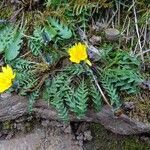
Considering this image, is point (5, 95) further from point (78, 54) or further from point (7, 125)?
point (78, 54)

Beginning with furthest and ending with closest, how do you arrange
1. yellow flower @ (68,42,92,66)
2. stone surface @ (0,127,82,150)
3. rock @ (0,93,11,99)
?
stone surface @ (0,127,82,150)
rock @ (0,93,11,99)
yellow flower @ (68,42,92,66)

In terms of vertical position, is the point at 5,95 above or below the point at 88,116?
above

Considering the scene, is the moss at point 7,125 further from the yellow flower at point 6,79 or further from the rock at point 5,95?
the yellow flower at point 6,79

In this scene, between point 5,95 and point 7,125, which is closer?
point 5,95

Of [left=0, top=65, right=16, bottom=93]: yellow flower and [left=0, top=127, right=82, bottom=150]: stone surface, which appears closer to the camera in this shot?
[left=0, top=65, right=16, bottom=93]: yellow flower

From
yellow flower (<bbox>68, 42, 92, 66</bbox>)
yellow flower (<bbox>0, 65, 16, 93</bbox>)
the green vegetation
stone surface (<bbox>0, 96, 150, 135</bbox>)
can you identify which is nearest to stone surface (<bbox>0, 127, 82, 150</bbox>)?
stone surface (<bbox>0, 96, 150, 135</bbox>)

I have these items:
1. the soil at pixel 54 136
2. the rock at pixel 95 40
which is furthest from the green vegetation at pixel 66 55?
the soil at pixel 54 136

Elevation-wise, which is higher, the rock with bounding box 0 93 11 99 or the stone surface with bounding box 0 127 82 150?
the rock with bounding box 0 93 11 99

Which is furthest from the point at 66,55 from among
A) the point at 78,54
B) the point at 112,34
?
the point at 112,34

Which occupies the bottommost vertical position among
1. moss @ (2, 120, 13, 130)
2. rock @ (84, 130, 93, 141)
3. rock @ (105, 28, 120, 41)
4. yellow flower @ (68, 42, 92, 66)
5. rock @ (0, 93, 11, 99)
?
rock @ (84, 130, 93, 141)

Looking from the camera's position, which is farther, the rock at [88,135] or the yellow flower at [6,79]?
the rock at [88,135]

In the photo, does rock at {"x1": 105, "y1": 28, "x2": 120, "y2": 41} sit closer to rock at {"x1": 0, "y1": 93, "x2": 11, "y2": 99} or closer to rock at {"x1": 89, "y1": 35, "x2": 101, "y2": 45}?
rock at {"x1": 89, "y1": 35, "x2": 101, "y2": 45}

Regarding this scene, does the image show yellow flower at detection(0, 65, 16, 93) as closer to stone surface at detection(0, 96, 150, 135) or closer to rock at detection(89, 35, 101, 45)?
stone surface at detection(0, 96, 150, 135)

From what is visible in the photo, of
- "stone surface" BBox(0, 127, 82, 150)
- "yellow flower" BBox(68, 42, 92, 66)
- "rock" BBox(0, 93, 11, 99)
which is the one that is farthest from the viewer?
"stone surface" BBox(0, 127, 82, 150)
